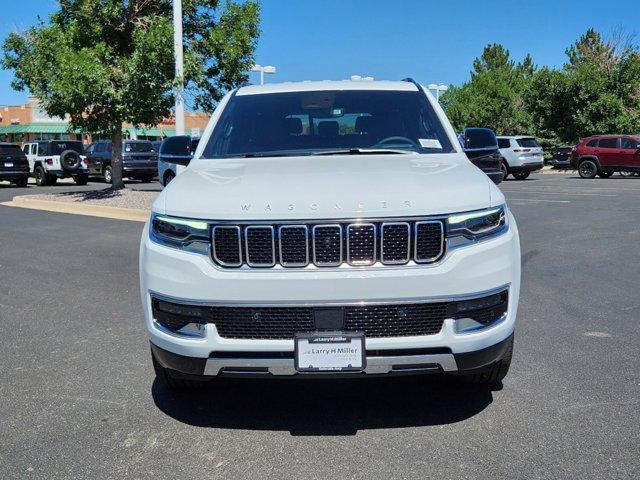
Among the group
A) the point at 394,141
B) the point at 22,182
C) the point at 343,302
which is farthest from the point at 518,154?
the point at 343,302

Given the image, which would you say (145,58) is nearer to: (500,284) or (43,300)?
(43,300)

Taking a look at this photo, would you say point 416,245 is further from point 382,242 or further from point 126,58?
point 126,58

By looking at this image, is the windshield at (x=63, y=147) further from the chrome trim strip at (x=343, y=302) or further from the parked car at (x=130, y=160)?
the chrome trim strip at (x=343, y=302)

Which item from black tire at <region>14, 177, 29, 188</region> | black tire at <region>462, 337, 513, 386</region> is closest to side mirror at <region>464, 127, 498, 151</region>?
black tire at <region>462, 337, 513, 386</region>

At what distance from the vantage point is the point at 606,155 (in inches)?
1096

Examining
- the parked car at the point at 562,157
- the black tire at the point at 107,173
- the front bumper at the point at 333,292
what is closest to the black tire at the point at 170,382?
the front bumper at the point at 333,292

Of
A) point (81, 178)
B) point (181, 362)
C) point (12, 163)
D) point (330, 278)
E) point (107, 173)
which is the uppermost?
point (330, 278)

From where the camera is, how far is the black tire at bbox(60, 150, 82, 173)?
26.3 m

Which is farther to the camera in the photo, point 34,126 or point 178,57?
point 34,126

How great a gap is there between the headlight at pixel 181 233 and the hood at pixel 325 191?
1.6 inches

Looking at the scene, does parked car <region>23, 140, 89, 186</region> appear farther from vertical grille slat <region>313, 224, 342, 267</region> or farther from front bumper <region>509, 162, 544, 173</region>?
vertical grille slat <region>313, 224, 342, 267</region>

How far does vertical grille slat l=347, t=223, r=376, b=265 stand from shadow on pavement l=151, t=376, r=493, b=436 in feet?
3.20

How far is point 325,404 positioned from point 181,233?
1.35 m

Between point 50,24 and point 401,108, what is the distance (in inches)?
599
